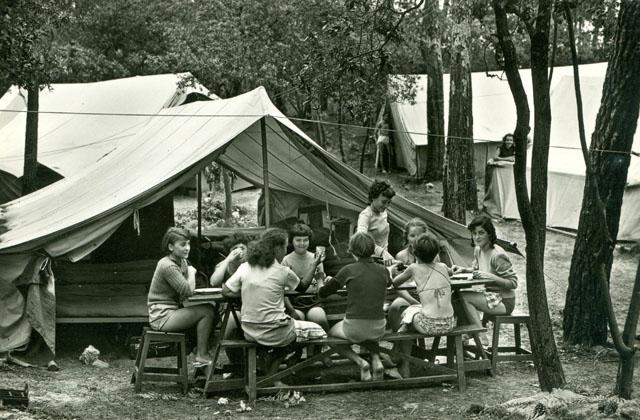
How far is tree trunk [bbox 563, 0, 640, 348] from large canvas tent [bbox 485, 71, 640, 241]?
5.20 metres

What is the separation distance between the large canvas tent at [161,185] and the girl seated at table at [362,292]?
7.63ft

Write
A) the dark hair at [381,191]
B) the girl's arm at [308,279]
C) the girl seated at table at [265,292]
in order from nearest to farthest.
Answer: the girl seated at table at [265,292], the girl's arm at [308,279], the dark hair at [381,191]

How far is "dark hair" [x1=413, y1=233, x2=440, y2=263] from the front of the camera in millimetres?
6812

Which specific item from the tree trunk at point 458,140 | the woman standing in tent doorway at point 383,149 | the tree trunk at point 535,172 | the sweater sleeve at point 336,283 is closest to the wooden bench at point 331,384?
the sweater sleeve at point 336,283

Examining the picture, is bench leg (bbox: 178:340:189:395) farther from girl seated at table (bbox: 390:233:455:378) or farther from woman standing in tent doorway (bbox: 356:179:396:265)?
woman standing in tent doorway (bbox: 356:179:396:265)

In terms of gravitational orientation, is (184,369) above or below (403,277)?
below

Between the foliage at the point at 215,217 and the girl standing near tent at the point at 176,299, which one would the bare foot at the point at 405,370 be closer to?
the girl standing near tent at the point at 176,299

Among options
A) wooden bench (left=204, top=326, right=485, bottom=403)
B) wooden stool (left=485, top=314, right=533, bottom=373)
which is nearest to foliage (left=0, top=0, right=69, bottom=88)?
wooden bench (left=204, top=326, right=485, bottom=403)

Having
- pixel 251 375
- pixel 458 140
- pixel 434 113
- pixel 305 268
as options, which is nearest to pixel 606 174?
pixel 305 268

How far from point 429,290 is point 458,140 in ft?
24.6

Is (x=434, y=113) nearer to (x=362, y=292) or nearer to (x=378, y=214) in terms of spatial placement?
(x=378, y=214)

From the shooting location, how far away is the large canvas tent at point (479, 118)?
18500 millimetres

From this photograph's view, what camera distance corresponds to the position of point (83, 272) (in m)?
9.41

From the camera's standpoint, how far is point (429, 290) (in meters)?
6.76
